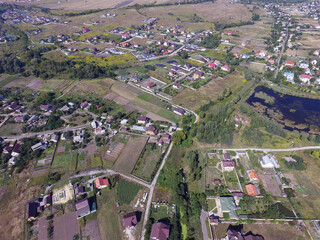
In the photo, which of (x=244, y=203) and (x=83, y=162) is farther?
(x=83, y=162)

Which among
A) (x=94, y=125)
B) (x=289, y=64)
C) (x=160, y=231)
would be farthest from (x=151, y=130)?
(x=289, y=64)

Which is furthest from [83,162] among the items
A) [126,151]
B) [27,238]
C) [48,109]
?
[48,109]

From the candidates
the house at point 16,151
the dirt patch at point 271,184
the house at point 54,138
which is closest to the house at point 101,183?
the house at point 54,138

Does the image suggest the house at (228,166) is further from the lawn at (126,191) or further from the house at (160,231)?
the lawn at (126,191)

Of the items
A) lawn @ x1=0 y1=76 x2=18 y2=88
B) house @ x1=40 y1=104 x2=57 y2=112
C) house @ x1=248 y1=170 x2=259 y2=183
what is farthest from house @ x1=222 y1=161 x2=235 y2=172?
lawn @ x1=0 y1=76 x2=18 y2=88

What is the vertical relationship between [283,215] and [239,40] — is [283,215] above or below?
below

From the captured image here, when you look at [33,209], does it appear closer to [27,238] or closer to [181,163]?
[27,238]

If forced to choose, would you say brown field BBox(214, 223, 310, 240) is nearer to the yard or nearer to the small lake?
the yard
